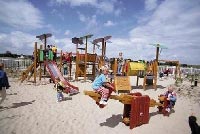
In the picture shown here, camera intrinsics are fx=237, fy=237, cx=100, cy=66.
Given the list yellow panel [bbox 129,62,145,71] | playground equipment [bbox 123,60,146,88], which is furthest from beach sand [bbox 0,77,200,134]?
yellow panel [bbox 129,62,145,71]

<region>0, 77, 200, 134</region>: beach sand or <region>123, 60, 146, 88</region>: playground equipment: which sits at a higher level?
<region>123, 60, 146, 88</region>: playground equipment

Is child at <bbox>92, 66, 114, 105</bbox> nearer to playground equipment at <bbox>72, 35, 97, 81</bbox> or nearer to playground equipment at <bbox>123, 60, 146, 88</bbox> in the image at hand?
playground equipment at <bbox>123, 60, 146, 88</bbox>

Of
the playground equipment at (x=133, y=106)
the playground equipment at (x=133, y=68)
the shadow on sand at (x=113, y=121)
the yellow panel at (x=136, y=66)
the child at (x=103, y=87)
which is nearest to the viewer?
the child at (x=103, y=87)

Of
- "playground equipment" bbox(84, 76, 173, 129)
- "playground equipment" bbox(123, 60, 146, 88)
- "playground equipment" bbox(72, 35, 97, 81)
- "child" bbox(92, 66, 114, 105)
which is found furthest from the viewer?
"playground equipment" bbox(72, 35, 97, 81)

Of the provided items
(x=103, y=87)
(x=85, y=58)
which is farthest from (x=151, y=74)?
(x=103, y=87)

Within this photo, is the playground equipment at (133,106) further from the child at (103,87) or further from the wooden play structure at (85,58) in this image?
the wooden play structure at (85,58)

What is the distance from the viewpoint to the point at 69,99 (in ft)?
40.0

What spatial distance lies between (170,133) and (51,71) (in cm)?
1065

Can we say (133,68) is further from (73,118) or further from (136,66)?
(73,118)

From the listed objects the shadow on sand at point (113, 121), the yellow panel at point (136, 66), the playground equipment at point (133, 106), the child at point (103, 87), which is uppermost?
the yellow panel at point (136, 66)

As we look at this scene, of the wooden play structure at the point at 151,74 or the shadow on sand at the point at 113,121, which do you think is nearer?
the shadow on sand at the point at 113,121

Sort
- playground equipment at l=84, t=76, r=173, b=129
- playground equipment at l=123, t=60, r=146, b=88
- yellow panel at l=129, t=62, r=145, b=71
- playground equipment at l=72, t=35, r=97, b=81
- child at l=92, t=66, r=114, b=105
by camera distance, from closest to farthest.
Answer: child at l=92, t=66, r=114, b=105 < playground equipment at l=84, t=76, r=173, b=129 < playground equipment at l=123, t=60, r=146, b=88 < yellow panel at l=129, t=62, r=145, b=71 < playground equipment at l=72, t=35, r=97, b=81

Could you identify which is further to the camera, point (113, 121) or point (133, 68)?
point (133, 68)

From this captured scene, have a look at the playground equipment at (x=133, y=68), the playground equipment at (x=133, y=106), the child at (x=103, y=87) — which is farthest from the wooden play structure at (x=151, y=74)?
the child at (x=103, y=87)
